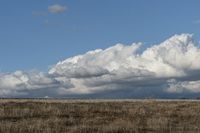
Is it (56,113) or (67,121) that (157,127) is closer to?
(67,121)

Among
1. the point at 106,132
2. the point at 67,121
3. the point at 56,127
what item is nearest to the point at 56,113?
the point at 67,121

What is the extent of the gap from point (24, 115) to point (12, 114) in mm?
1204

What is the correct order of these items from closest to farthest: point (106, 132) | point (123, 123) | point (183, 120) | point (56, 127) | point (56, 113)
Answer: point (106, 132) < point (56, 127) < point (123, 123) < point (183, 120) < point (56, 113)

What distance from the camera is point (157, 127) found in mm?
32688

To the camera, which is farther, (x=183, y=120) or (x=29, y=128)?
(x=183, y=120)

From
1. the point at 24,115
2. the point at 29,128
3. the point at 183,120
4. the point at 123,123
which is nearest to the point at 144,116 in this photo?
the point at 183,120

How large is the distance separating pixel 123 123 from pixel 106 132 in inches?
192

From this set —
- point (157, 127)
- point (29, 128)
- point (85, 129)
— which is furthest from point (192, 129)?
point (29, 128)

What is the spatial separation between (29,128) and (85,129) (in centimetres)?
344

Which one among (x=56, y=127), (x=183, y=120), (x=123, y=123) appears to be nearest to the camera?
(x=56, y=127)

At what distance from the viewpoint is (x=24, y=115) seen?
4000 centimetres

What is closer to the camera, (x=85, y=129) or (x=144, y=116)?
(x=85, y=129)

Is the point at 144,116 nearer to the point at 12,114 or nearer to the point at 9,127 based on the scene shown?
the point at 12,114

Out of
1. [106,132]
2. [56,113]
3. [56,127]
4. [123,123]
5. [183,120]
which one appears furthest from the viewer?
[56,113]
